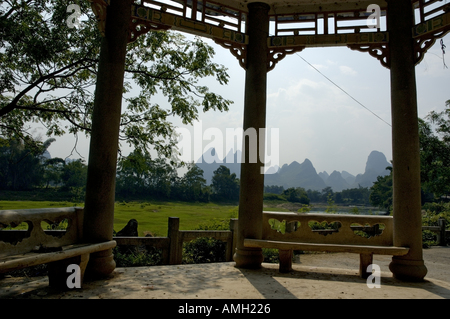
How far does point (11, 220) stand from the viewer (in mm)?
3363

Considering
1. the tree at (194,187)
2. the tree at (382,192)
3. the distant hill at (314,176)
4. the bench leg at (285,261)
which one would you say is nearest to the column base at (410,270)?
the bench leg at (285,261)

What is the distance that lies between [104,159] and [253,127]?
2.51 meters

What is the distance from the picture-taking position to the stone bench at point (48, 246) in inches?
130

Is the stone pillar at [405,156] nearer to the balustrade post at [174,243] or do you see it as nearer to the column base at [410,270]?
the column base at [410,270]

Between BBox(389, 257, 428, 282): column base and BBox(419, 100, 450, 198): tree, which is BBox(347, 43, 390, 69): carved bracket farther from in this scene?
BBox(419, 100, 450, 198): tree

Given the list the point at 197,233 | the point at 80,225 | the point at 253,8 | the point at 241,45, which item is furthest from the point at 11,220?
the point at 253,8

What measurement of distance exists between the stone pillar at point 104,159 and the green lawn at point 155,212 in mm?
16206

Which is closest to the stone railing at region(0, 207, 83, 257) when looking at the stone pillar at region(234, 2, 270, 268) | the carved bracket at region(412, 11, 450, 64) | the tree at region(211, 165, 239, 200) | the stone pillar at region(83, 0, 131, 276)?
the stone pillar at region(83, 0, 131, 276)

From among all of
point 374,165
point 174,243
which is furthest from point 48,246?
point 374,165

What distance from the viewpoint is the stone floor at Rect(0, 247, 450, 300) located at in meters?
3.85

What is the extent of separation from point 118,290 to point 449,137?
1607cm

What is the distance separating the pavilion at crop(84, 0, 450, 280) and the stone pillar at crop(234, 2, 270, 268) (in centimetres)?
2

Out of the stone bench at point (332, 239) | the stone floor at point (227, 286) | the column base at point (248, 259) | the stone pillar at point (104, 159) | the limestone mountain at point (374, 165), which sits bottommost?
the stone floor at point (227, 286)

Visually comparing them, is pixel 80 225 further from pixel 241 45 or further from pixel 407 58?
pixel 407 58
